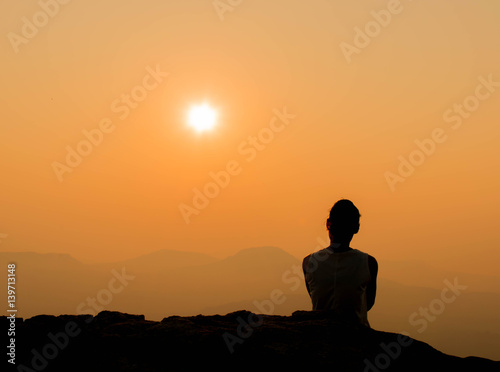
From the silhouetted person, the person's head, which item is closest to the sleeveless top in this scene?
the silhouetted person

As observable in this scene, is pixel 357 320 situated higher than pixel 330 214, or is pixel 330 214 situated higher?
pixel 330 214

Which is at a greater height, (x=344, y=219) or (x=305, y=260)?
(x=344, y=219)

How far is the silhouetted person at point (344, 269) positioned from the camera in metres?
6.60

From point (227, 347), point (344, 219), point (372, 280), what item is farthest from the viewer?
point (372, 280)

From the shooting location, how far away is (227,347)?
581 cm

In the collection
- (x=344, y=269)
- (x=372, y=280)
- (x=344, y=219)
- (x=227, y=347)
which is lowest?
(x=227, y=347)

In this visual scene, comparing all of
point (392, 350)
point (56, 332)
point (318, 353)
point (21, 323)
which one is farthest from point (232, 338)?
point (21, 323)

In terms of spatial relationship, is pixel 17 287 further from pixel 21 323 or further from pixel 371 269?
pixel 371 269

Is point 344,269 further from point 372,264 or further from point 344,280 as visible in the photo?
point 372,264

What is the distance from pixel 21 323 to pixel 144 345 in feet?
7.47

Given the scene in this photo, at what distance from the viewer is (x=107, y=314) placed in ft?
24.2

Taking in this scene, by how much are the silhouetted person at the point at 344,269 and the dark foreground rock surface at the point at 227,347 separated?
35 cm

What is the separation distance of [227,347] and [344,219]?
2.37 meters

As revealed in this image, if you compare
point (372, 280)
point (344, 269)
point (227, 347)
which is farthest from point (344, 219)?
point (227, 347)
